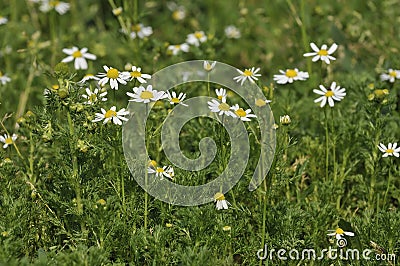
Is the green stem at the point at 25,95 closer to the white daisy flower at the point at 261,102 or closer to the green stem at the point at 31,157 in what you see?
the green stem at the point at 31,157

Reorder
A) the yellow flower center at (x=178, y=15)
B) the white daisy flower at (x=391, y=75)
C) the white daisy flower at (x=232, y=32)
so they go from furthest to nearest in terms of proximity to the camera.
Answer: the yellow flower center at (x=178, y=15) → the white daisy flower at (x=232, y=32) → the white daisy flower at (x=391, y=75)

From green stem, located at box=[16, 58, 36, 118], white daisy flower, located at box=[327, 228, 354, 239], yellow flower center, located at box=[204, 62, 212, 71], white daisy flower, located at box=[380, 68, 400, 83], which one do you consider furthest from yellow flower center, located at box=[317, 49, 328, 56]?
green stem, located at box=[16, 58, 36, 118]

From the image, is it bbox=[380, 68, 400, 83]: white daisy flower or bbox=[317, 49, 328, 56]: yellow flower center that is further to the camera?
bbox=[380, 68, 400, 83]: white daisy flower

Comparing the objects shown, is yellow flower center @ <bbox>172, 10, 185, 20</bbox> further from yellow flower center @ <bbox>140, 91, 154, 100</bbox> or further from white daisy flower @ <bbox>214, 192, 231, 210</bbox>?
white daisy flower @ <bbox>214, 192, 231, 210</bbox>

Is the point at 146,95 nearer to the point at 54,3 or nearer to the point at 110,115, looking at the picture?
the point at 110,115

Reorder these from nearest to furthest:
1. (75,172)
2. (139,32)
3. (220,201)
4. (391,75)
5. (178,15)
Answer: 1. (75,172)
2. (220,201)
3. (391,75)
4. (139,32)
5. (178,15)

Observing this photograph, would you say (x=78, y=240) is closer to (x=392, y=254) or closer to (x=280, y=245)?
(x=280, y=245)

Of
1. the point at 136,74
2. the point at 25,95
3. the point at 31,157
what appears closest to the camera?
the point at 136,74

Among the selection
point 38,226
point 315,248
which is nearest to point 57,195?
point 38,226

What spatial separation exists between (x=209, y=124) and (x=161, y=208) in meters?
0.56

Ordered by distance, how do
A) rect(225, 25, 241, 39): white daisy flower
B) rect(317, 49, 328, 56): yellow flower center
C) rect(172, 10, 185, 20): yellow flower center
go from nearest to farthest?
rect(317, 49, 328, 56): yellow flower center → rect(225, 25, 241, 39): white daisy flower → rect(172, 10, 185, 20): yellow flower center

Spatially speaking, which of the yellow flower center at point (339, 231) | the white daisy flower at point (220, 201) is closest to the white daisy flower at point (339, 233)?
the yellow flower center at point (339, 231)

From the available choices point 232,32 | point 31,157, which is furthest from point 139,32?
point 31,157

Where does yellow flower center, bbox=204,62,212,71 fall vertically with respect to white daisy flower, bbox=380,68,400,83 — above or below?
below
